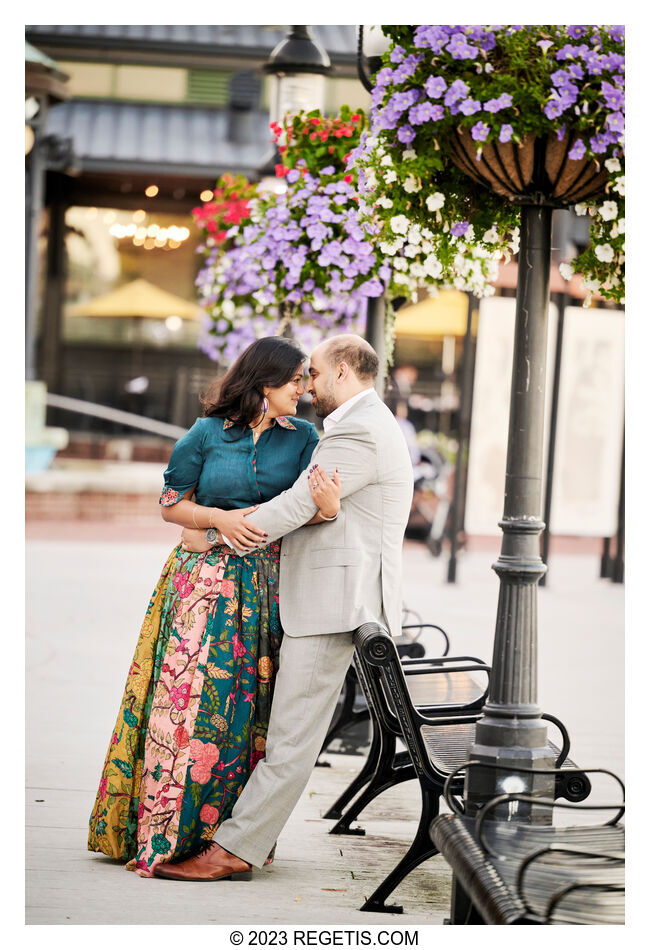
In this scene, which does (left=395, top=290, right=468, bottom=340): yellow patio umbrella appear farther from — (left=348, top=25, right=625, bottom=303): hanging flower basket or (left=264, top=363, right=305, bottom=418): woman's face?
(left=348, top=25, right=625, bottom=303): hanging flower basket

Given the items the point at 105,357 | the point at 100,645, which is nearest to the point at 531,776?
the point at 100,645

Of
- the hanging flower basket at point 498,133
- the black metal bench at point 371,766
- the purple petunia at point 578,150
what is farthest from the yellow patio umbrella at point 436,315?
the purple petunia at point 578,150

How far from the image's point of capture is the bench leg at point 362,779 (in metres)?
4.52

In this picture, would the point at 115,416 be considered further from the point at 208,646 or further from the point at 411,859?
the point at 411,859

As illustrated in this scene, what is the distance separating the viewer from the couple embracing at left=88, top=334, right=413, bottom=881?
3.71 m

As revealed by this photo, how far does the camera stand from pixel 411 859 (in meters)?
3.57

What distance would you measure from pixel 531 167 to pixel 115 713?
413 cm

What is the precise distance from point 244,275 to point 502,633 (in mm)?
3035

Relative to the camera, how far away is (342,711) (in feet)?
18.2

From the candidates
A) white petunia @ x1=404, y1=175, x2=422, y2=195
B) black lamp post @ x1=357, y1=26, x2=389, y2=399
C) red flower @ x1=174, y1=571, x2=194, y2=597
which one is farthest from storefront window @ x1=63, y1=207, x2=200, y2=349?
white petunia @ x1=404, y1=175, x2=422, y2=195

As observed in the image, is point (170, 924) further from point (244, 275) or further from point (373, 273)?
point (244, 275)

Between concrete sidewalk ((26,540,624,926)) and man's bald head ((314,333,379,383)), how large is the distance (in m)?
1.59

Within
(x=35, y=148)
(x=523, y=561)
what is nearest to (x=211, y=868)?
(x=523, y=561)

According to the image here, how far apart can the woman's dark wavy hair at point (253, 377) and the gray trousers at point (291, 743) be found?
743mm
